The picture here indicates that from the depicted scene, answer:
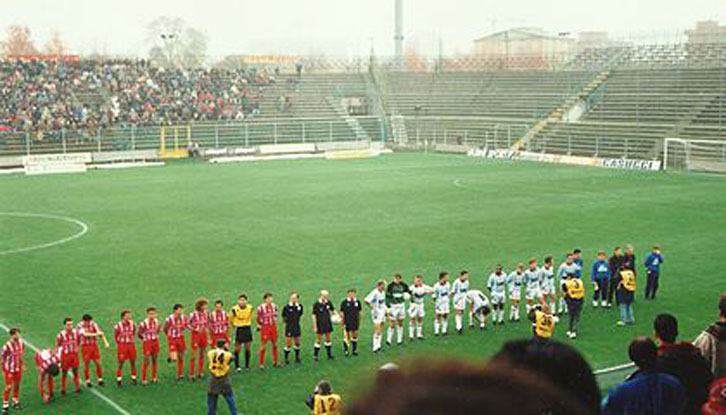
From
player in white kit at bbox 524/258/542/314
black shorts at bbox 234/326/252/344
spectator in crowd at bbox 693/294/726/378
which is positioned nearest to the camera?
spectator in crowd at bbox 693/294/726/378

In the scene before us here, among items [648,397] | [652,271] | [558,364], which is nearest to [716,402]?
[648,397]

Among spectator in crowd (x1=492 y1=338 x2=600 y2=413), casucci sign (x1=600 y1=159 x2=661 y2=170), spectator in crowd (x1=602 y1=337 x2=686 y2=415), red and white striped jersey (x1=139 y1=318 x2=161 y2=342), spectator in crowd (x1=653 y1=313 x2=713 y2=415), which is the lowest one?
red and white striped jersey (x1=139 y1=318 x2=161 y2=342)

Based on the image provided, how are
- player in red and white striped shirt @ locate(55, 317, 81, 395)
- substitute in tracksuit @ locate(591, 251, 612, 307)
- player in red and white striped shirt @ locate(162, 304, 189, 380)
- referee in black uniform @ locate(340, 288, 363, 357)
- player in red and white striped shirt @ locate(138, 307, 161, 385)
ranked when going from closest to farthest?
player in red and white striped shirt @ locate(55, 317, 81, 395)
player in red and white striped shirt @ locate(138, 307, 161, 385)
player in red and white striped shirt @ locate(162, 304, 189, 380)
referee in black uniform @ locate(340, 288, 363, 357)
substitute in tracksuit @ locate(591, 251, 612, 307)

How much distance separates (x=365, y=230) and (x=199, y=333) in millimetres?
14137

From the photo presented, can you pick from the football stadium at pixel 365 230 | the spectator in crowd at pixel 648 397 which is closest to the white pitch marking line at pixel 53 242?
the football stadium at pixel 365 230

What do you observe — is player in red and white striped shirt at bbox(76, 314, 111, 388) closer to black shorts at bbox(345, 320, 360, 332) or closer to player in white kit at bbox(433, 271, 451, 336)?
black shorts at bbox(345, 320, 360, 332)

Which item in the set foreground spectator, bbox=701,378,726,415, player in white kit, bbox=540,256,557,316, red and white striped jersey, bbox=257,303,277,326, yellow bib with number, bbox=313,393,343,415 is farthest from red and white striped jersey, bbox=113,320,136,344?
foreground spectator, bbox=701,378,726,415

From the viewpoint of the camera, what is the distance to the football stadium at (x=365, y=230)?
12217 mm

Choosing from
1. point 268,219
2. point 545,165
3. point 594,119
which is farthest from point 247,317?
point 594,119

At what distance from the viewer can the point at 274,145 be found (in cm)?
5912

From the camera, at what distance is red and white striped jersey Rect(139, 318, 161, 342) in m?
14.0

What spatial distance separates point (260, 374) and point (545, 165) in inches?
1502

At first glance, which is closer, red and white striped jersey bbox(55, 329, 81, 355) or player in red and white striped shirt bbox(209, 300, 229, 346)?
red and white striped jersey bbox(55, 329, 81, 355)

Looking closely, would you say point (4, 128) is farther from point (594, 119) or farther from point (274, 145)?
point (594, 119)
